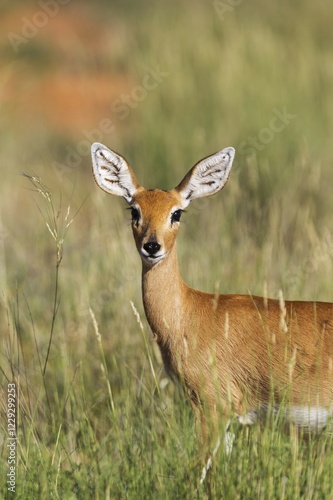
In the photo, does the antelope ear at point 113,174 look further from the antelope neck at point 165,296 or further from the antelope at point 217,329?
the antelope neck at point 165,296

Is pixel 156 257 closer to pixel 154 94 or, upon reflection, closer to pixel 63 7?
pixel 154 94

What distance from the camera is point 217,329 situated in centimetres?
399

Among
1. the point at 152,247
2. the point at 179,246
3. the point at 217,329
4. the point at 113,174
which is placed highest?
the point at 113,174

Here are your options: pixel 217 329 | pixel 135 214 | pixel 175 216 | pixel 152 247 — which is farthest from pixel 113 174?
pixel 217 329

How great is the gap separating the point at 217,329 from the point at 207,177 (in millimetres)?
705

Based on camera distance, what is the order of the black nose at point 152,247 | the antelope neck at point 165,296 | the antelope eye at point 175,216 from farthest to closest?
the antelope neck at point 165,296
the antelope eye at point 175,216
the black nose at point 152,247

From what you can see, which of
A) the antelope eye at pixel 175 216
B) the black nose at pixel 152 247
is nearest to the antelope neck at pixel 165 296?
the antelope eye at pixel 175 216

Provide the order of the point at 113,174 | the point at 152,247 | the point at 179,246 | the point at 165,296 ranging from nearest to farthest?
the point at 152,247 → the point at 165,296 → the point at 113,174 → the point at 179,246

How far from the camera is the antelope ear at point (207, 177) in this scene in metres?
4.03

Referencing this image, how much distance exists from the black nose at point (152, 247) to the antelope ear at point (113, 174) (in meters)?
0.45

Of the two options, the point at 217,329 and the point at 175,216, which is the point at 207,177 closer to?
the point at 175,216

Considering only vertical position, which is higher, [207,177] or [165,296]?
[207,177]

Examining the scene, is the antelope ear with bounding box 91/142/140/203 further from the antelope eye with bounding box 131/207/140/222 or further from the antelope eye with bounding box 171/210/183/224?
the antelope eye with bounding box 171/210/183/224

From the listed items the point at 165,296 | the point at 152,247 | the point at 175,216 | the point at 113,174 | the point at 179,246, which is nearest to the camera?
the point at 152,247
